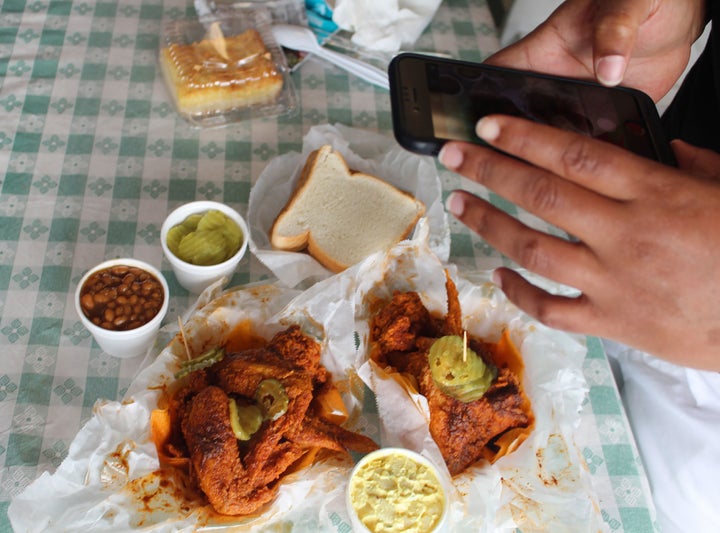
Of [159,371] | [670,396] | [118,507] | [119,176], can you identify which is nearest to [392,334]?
[159,371]

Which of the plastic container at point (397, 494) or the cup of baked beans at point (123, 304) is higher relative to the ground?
the cup of baked beans at point (123, 304)

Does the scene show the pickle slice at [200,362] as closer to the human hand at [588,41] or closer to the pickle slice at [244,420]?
the pickle slice at [244,420]

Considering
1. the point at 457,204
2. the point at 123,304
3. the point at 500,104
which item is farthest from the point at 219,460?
the point at 500,104

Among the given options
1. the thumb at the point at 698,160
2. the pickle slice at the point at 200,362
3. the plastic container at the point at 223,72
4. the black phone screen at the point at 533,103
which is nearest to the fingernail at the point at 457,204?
the black phone screen at the point at 533,103

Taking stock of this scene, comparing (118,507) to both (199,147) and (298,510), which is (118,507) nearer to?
(298,510)

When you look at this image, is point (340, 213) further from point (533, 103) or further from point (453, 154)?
point (453, 154)
